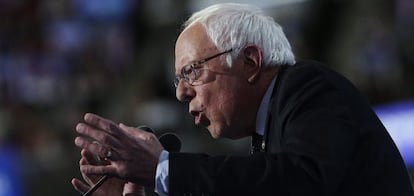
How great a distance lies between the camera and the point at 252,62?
3.64 metres

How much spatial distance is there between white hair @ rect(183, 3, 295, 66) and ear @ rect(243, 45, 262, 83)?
17 millimetres

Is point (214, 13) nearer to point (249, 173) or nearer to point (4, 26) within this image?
point (249, 173)

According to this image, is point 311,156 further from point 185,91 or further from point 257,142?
point 185,91

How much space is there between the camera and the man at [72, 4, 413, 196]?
3217 millimetres

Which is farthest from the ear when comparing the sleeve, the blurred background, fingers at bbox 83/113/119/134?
the blurred background

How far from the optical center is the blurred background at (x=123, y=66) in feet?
30.2

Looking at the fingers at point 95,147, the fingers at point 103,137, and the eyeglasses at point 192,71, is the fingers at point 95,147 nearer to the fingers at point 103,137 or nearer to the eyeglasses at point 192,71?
the fingers at point 103,137

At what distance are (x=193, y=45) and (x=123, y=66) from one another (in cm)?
778

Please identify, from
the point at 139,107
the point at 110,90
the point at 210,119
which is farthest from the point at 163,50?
the point at 210,119

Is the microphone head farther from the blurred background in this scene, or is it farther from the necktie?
the blurred background

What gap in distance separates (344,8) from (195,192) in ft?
25.2

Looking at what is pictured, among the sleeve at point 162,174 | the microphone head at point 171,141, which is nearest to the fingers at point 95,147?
the sleeve at point 162,174

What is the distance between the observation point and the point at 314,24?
10.6 meters

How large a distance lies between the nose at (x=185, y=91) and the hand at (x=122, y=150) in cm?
50
